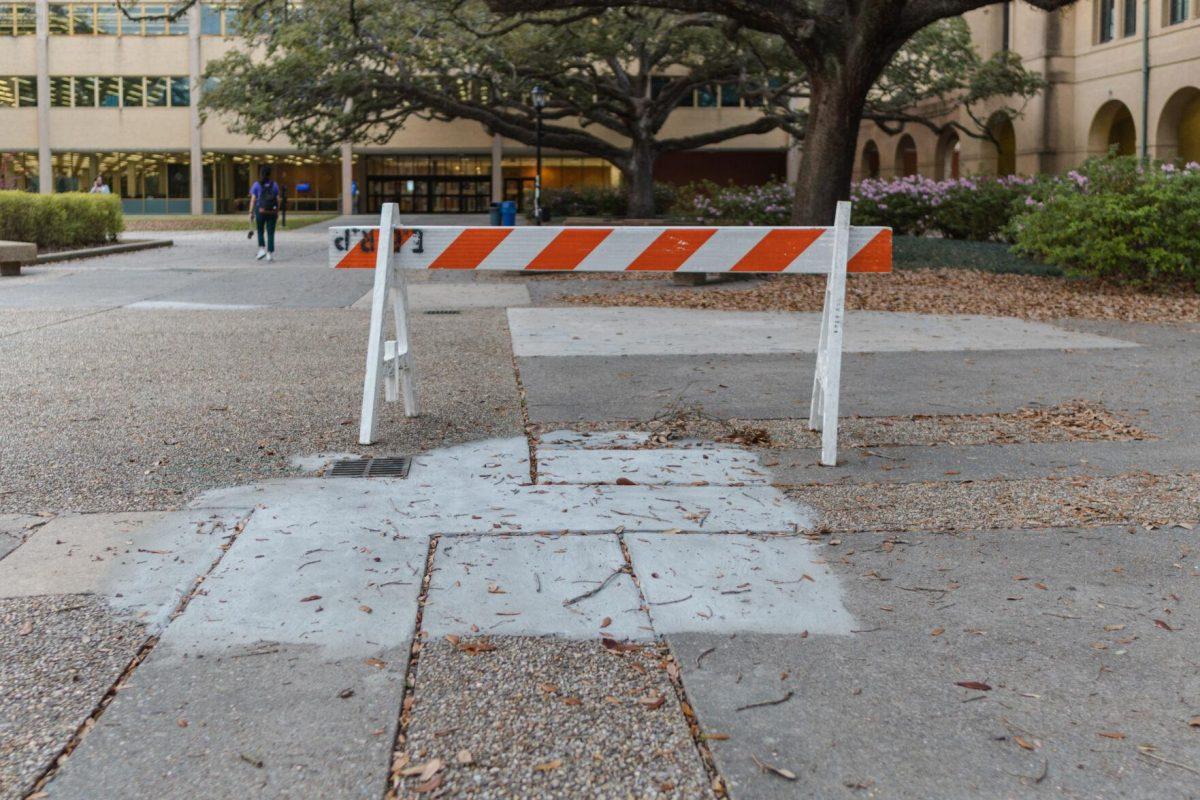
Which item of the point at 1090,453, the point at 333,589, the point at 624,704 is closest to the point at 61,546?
the point at 333,589

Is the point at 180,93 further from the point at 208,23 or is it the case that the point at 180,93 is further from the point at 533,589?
the point at 533,589

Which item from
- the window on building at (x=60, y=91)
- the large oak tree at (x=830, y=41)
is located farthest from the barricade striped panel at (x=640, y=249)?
the window on building at (x=60, y=91)

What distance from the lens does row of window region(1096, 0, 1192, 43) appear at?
1214 inches

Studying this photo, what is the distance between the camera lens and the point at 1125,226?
1512 cm

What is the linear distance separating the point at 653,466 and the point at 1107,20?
109 feet

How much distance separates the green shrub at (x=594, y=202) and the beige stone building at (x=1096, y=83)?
9.85 meters

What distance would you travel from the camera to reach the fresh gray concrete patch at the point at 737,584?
3.94m

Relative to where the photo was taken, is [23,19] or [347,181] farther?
[347,181]

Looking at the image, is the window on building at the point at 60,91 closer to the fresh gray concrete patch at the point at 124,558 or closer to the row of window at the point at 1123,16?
the row of window at the point at 1123,16

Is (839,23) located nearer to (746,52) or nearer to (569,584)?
(569,584)

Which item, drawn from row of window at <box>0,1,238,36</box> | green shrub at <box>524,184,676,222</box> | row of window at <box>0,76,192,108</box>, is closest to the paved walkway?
green shrub at <box>524,184,676,222</box>

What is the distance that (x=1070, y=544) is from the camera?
4.79 m

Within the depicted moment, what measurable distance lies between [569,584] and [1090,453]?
11.5 feet

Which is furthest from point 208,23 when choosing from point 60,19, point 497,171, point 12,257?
point 12,257
